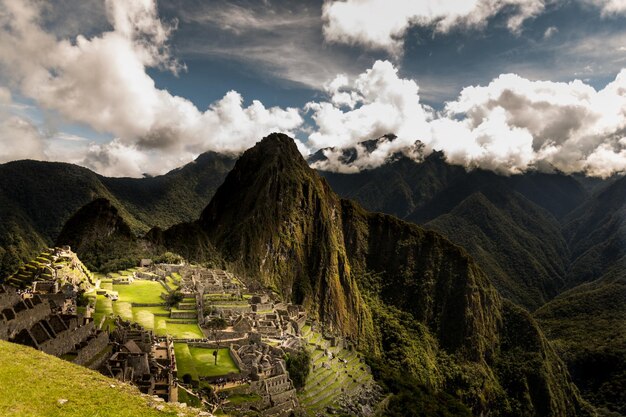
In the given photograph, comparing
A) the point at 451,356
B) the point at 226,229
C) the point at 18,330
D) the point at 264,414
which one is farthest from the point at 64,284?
the point at 451,356

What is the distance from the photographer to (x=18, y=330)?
1319 inches

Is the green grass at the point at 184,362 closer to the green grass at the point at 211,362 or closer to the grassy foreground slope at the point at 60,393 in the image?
the green grass at the point at 211,362

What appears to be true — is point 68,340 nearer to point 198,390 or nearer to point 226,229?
point 198,390

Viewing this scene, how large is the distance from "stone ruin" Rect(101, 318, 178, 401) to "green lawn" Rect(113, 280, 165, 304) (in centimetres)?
2332

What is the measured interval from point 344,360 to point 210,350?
38697 mm

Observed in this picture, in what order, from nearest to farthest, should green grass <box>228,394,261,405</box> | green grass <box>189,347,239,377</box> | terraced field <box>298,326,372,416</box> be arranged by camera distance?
green grass <box>228,394,261,405</box> < green grass <box>189,347,239,377</box> < terraced field <box>298,326,372,416</box>

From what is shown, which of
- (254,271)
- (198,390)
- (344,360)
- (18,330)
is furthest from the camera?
(254,271)

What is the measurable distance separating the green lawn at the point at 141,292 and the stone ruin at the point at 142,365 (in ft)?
76.5

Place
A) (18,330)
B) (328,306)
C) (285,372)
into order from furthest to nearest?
(328,306), (285,372), (18,330)

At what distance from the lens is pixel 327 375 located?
234 ft

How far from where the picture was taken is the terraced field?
6094 cm

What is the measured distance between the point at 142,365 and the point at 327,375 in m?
39.9

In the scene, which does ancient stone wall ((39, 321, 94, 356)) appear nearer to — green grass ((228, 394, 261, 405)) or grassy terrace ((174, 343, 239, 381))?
grassy terrace ((174, 343, 239, 381))

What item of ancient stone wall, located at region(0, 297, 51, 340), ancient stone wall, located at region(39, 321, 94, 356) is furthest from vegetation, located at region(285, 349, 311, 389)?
ancient stone wall, located at region(0, 297, 51, 340)
